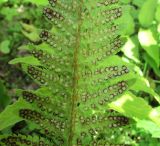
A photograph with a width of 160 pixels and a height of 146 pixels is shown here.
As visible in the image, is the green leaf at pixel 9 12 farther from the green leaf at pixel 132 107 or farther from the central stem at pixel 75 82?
the central stem at pixel 75 82

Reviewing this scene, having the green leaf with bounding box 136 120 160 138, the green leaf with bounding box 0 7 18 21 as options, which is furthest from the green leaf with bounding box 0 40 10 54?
the green leaf with bounding box 136 120 160 138

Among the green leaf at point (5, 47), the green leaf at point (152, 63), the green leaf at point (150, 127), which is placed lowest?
the green leaf at point (5, 47)

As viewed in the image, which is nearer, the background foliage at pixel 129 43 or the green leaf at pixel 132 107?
the green leaf at pixel 132 107

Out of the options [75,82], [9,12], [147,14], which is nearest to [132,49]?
[147,14]

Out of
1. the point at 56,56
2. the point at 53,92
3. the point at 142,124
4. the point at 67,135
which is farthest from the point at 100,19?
the point at 142,124

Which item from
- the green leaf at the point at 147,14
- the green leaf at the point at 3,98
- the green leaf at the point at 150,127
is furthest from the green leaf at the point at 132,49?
the green leaf at the point at 150,127

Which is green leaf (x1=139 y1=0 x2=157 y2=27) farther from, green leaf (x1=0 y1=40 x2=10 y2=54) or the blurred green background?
green leaf (x1=0 y1=40 x2=10 y2=54)

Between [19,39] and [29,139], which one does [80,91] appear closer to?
[29,139]
